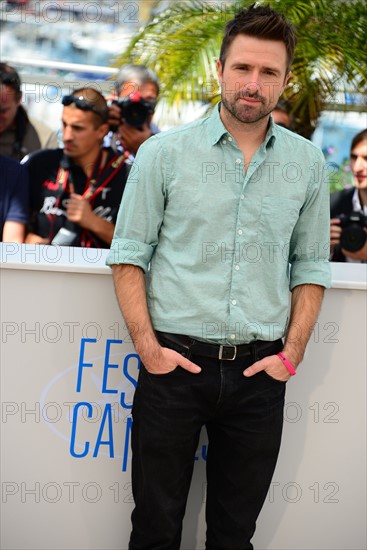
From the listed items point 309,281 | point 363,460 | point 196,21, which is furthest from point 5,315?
point 196,21

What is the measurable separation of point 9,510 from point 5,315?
1.96ft

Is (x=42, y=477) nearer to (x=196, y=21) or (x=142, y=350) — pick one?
(x=142, y=350)

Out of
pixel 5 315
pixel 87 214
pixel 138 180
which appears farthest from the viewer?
pixel 87 214

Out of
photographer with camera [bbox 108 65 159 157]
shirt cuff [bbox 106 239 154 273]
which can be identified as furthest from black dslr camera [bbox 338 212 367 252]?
shirt cuff [bbox 106 239 154 273]

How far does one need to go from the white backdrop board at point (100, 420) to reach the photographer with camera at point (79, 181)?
747mm

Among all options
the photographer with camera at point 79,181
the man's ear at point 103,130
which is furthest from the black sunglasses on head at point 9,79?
→ the man's ear at point 103,130

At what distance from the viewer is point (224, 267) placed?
186 centimetres

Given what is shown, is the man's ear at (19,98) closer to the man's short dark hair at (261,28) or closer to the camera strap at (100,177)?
the camera strap at (100,177)

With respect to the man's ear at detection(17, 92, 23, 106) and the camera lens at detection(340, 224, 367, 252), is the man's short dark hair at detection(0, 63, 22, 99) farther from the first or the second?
the camera lens at detection(340, 224, 367, 252)

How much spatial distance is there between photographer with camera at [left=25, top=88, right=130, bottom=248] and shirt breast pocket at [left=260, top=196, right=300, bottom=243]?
3.90ft

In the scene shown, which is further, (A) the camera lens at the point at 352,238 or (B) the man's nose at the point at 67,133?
(B) the man's nose at the point at 67,133

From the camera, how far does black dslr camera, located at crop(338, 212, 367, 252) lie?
9.25ft

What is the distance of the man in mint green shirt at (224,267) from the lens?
1.83 m

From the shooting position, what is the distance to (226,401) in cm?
189
